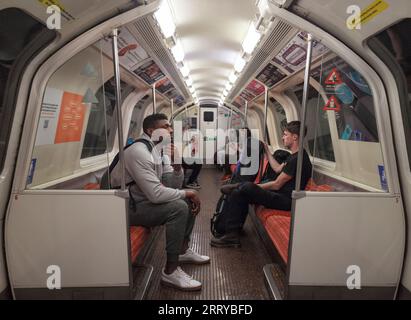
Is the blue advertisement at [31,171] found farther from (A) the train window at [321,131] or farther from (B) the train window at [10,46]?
(A) the train window at [321,131]

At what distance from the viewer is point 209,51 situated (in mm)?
5348

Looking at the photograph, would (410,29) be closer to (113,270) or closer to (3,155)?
(113,270)

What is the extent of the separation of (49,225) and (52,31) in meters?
1.45

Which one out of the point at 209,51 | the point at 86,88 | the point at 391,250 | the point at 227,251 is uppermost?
the point at 209,51

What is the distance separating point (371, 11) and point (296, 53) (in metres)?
1.67

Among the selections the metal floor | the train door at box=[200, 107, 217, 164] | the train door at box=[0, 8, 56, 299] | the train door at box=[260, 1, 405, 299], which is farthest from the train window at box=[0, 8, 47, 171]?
the train door at box=[200, 107, 217, 164]

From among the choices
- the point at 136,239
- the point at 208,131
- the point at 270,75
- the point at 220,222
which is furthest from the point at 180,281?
the point at 208,131

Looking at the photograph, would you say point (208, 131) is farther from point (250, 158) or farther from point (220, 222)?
point (220, 222)

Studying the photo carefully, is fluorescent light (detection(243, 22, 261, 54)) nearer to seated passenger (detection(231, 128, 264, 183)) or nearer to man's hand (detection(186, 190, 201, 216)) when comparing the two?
seated passenger (detection(231, 128, 264, 183))

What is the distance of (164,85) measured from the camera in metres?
6.41

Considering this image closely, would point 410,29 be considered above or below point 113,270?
above

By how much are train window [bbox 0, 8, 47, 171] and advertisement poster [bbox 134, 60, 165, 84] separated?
7.45 ft

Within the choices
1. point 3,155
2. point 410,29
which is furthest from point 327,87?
point 3,155

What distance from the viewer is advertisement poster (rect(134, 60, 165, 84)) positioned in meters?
4.58
